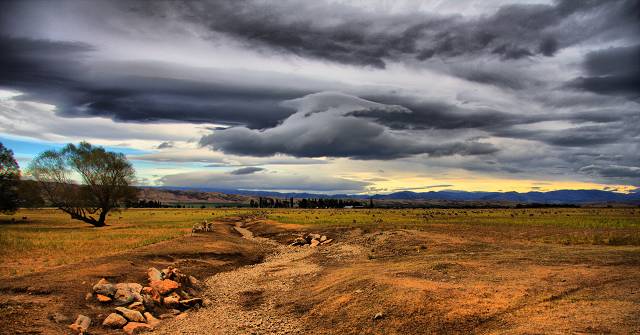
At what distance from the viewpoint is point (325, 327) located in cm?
1438

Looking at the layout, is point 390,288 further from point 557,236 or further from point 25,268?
point 557,236

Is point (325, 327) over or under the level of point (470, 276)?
under

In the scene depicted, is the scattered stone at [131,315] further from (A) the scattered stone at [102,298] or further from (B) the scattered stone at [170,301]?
(B) the scattered stone at [170,301]

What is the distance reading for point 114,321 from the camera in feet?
48.5

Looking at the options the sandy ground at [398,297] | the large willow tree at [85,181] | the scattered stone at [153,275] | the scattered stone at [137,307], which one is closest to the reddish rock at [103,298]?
the sandy ground at [398,297]

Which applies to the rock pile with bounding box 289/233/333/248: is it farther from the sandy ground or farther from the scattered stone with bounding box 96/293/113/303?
the scattered stone with bounding box 96/293/113/303

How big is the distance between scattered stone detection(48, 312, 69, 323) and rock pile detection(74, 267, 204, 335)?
0.56m

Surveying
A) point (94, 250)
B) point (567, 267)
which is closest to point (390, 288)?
point (567, 267)

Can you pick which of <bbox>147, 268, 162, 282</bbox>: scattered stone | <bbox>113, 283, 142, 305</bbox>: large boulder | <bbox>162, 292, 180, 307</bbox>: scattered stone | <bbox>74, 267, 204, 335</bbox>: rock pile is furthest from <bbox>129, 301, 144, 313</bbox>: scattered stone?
<bbox>147, 268, 162, 282</bbox>: scattered stone

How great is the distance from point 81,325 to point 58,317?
1044 millimetres

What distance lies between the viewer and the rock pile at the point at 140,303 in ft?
48.4

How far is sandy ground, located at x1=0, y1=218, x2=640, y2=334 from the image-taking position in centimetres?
1232

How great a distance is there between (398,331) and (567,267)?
10.9 meters

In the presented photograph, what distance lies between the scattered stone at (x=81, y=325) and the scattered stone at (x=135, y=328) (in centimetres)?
128
